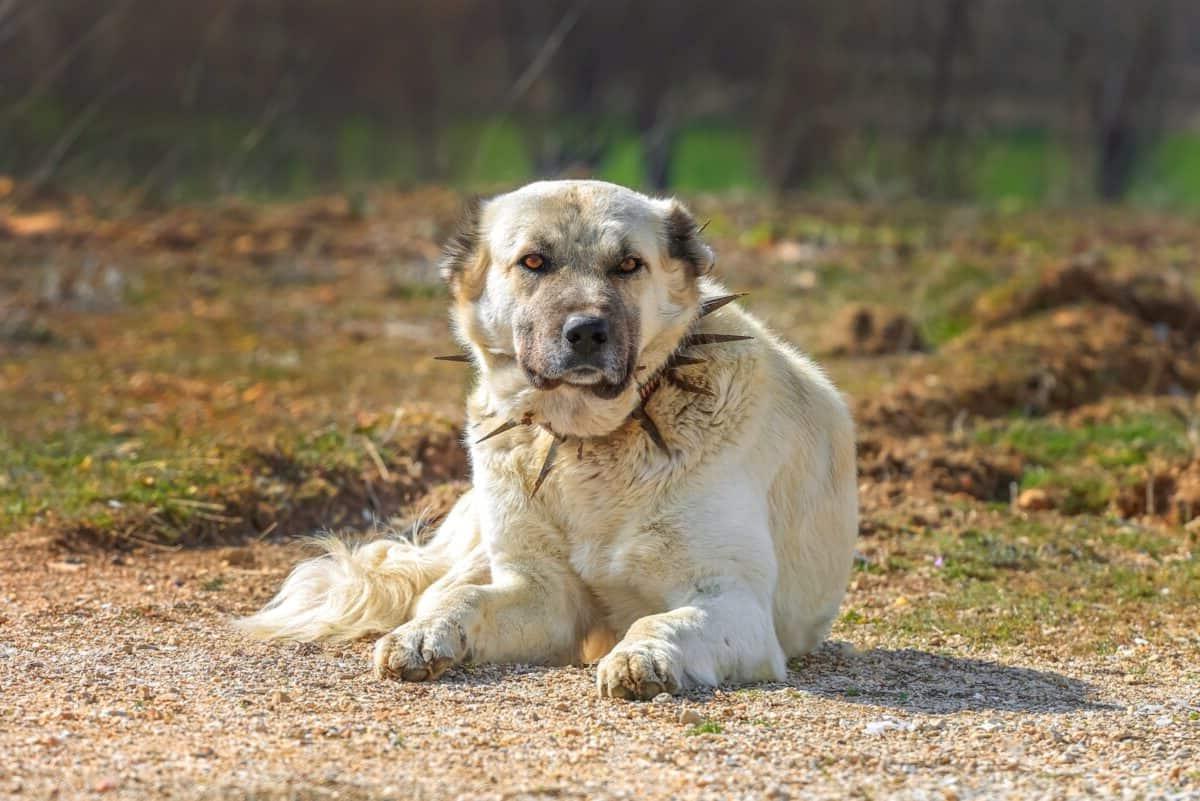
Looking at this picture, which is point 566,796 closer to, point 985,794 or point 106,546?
point 985,794

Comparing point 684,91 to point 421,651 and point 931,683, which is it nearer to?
point 931,683

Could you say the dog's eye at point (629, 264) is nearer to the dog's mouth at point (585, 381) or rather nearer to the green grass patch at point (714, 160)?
the dog's mouth at point (585, 381)

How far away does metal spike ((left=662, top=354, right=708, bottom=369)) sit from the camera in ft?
18.1

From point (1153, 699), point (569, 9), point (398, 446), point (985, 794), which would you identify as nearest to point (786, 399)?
point (1153, 699)

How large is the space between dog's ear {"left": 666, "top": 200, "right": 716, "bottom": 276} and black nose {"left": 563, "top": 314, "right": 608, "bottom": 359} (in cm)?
62

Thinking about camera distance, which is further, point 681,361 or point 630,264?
point 681,361

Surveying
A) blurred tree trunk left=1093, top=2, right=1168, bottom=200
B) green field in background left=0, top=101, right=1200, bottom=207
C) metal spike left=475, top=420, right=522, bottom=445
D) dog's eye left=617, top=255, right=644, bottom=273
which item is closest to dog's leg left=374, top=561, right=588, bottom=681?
metal spike left=475, top=420, right=522, bottom=445

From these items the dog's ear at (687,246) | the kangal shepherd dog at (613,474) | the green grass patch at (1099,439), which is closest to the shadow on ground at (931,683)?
the kangal shepherd dog at (613,474)

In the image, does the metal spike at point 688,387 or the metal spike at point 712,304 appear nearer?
the metal spike at point 688,387

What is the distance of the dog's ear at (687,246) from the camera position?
5.62 metres

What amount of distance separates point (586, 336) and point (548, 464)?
561 mm

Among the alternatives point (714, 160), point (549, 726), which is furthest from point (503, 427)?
point (714, 160)

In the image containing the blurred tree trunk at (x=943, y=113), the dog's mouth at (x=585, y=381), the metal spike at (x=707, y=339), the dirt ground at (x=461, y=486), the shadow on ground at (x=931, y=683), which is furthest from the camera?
the blurred tree trunk at (x=943, y=113)

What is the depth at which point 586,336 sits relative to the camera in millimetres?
5062
